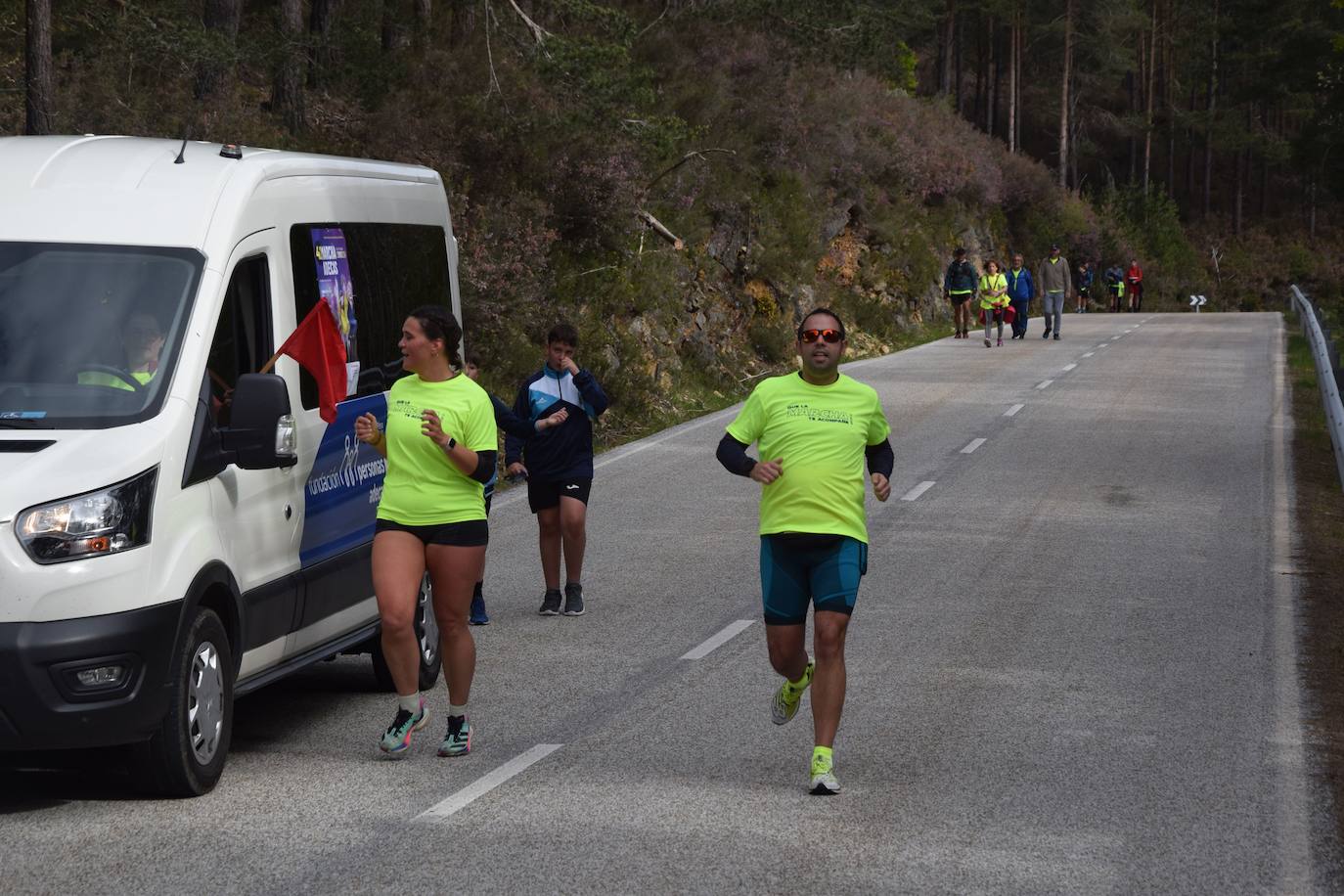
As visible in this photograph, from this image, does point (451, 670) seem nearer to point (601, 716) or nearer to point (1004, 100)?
point (601, 716)

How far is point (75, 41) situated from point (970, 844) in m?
22.1

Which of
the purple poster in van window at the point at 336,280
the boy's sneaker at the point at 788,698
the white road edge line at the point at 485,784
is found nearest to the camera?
the white road edge line at the point at 485,784

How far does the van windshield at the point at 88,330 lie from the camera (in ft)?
23.0

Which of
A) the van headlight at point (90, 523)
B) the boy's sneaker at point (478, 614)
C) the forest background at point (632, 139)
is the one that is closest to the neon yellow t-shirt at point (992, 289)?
the forest background at point (632, 139)

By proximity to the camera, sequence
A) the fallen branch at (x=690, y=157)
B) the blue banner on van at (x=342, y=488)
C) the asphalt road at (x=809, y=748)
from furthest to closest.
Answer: the fallen branch at (x=690, y=157)
the blue banner on van at (x=342, y=488)
the asphalt road at (x=809, y=748)

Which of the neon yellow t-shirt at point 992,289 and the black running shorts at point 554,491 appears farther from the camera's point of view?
the neon yellow t-shirt at point 992,289

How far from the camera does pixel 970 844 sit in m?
6.65

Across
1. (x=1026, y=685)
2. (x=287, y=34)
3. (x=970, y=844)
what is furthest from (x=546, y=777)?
(x=287, y=34)

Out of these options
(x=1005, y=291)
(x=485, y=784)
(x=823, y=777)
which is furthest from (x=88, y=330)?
(x=1005, y=291)

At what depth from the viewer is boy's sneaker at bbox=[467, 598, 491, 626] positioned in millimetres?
11344

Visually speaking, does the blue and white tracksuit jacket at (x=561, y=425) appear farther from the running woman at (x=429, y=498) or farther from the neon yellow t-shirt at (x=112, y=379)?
the neon yellow t-shirt at (x=112, y=379)

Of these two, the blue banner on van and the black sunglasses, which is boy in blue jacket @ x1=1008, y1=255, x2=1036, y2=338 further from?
the black sunglasses

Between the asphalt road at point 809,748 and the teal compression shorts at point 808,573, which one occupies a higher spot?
the teal compression shorts at point 808,573

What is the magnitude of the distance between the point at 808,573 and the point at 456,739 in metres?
1.75
